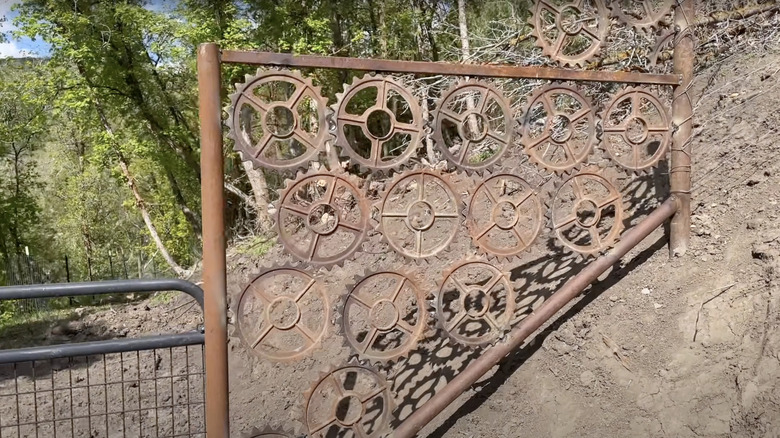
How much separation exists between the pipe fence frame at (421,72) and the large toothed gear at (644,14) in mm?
92

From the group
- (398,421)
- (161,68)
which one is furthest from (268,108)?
(161,68)

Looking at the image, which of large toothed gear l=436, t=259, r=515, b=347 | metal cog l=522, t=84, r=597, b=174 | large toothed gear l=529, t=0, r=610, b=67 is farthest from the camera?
large toothed gear l=529, t=0, r=610, b=67

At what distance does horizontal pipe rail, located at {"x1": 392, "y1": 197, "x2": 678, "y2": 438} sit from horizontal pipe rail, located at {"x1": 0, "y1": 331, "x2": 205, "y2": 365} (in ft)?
3.25

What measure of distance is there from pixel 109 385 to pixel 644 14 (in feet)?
13.4

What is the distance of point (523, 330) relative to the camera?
2.73 meters

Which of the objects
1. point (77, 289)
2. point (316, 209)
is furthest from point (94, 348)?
point (316, 209)

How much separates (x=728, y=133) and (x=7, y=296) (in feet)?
Answer: 13.3

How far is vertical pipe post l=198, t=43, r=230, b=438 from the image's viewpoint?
2.14 m

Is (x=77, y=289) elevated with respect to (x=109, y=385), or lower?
elevated

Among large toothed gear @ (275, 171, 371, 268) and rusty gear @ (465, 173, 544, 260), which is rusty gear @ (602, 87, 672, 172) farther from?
large toothed gear @ (275, 171, 371, 268)

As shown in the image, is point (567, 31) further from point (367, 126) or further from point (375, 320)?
point (375, 320)

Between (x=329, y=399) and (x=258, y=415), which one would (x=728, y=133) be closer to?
(x=329, y=399)

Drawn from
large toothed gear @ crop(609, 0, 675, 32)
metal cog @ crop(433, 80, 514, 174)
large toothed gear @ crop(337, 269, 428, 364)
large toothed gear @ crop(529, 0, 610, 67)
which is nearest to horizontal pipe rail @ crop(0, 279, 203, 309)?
large toothed gear @ crop(337, 269, 428, 364)

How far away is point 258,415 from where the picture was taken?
3721 millimetres
